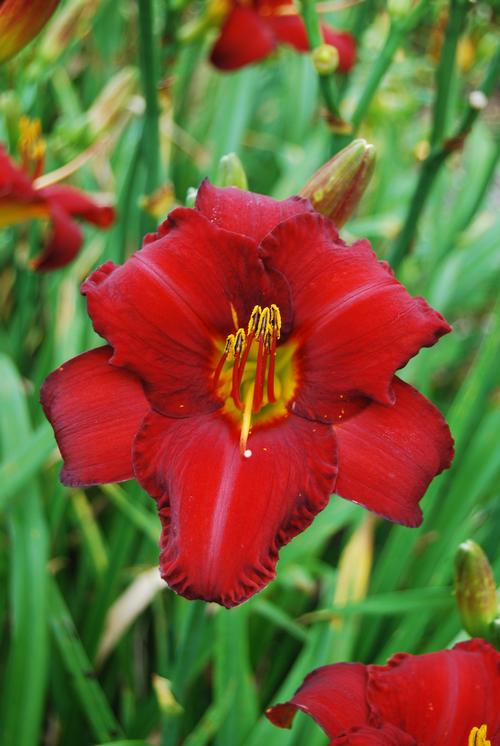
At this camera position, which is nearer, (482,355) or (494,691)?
(494,691)

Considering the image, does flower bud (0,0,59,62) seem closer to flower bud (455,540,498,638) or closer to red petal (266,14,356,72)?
red petal (266,14,356,72)

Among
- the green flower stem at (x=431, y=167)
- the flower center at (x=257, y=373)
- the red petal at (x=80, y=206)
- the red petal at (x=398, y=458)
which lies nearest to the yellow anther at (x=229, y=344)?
the flower center at (x=257, y=373)

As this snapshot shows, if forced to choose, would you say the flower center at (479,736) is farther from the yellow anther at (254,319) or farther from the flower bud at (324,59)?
the flower bud at (324,59)

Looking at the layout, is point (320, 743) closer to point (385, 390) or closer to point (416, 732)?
point (416, 732)

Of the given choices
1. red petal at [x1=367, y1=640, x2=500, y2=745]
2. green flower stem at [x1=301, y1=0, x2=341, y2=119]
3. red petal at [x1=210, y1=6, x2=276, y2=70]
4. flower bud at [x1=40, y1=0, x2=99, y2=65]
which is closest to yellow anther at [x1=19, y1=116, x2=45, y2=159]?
flower bud at [x1=40, y1=0, x2=99, y2=65]

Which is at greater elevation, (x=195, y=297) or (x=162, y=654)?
(x=195, y=297)

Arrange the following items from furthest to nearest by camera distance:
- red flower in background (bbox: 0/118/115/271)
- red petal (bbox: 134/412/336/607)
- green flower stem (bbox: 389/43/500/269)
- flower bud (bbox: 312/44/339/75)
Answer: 1. red flower in background (bbox: 0/118/115/271)
2. green flower stem (bbox: 389/43/500/269)
3. flower bud (bbox: 312/44/339/75)
4. red petal (bbox: 134/412/336/607)

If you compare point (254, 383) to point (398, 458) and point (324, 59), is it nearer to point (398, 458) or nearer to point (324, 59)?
point (398, 458)

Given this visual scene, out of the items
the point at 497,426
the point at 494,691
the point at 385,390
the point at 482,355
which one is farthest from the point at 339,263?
the point at 497,426
